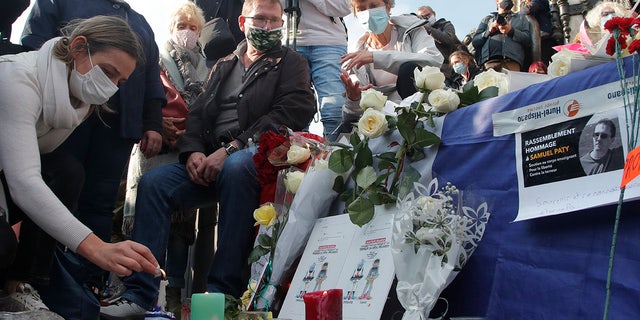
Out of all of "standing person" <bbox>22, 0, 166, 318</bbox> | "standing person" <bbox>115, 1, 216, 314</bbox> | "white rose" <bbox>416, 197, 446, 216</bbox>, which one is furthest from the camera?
"white rose" <bbox>416, 197, 446, 216</bbox>

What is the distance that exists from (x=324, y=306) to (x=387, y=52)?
2620 mm

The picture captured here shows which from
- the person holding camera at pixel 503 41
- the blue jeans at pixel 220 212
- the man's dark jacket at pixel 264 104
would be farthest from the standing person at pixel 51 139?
the person holding camera at pixel 503 41

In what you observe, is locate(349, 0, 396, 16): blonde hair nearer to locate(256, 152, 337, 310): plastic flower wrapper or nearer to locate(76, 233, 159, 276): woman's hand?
locate(256, 152, 337, 310): plastic flower wrapper

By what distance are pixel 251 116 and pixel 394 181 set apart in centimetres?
140

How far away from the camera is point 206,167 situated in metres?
3.72

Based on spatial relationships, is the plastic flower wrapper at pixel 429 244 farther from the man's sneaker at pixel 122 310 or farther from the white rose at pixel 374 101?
the man's sneaker at pixel 122 310

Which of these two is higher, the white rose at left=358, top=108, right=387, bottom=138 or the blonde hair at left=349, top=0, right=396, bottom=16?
the white rose at left=358, top=108, right=387, bottom=138

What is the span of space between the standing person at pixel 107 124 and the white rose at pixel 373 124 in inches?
48.4

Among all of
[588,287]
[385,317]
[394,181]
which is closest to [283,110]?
[394,181]

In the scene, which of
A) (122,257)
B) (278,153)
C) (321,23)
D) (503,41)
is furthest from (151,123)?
(503,41)

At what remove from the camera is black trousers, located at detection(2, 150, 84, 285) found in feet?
9.04

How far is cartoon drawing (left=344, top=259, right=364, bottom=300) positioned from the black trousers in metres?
1.17

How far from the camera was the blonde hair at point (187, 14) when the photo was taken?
190 inches

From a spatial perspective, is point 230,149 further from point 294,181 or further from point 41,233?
point 41,233
